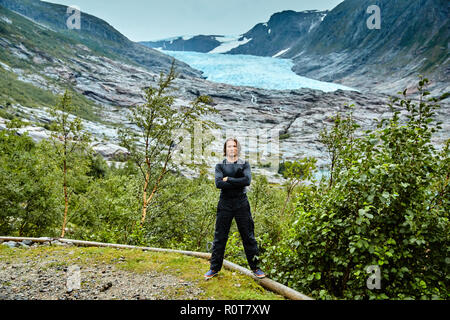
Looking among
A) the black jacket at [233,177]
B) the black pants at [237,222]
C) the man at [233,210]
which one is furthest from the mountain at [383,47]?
the black pants at [237,222]

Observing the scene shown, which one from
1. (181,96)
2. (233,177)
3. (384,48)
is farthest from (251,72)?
(233,177)

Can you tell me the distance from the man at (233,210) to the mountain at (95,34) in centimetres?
14360

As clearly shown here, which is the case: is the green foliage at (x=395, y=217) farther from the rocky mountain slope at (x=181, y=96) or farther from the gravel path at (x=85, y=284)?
the rocky mountain slope at (x=181, y=96)

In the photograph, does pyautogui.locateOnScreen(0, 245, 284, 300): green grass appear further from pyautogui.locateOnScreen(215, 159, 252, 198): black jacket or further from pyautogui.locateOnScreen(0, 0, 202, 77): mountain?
pyautogui.locateOnScreen(0, 0, 202, 77): mountain

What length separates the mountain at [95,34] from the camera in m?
150

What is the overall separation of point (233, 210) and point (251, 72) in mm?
122900

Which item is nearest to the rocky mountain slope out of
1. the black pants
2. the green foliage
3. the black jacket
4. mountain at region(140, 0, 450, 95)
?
mountain at region(140, 0, 450, 95)

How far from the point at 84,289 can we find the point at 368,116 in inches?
4511

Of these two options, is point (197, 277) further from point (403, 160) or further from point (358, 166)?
point (403, 160)

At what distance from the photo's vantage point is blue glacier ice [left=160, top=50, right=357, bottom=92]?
369 ft

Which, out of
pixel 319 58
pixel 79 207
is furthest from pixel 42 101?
pixel 319 58

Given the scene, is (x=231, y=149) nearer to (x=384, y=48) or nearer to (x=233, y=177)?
(x=233, y=177)

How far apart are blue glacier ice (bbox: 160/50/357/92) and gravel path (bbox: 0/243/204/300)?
365ft
